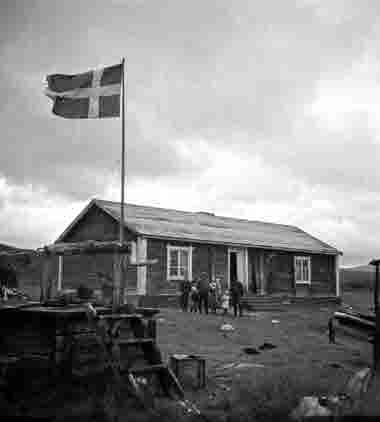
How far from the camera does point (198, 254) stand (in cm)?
2466

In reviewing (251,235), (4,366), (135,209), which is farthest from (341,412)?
(251,235)

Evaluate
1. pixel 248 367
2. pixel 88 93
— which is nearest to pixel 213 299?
pixel 248 367

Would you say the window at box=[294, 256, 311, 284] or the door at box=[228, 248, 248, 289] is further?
the window at box=[294, 256, 311, 284]

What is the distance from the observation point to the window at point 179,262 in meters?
23.6

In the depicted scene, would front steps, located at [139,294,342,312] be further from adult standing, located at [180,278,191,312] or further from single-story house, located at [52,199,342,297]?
adult standing, located at [180,278,191,312]

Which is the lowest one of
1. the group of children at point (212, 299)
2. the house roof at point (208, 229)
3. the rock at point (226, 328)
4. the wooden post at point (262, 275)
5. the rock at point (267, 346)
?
the rock at point (267, 346)

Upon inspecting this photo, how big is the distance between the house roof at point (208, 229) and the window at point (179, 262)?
68 cm

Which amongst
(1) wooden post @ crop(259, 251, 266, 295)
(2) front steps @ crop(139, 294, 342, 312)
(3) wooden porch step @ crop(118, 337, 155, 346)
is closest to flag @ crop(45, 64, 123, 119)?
(3) wooden porch step @ crop(118, 337, 155, 346)

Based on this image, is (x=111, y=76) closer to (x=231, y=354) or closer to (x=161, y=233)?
(x=231, y=354)

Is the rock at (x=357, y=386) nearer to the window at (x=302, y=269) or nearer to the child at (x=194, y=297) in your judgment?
the child at (x=194, y=297)

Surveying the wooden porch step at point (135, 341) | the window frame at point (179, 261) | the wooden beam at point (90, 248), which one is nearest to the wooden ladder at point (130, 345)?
the wooden porch step at point (135, 341)

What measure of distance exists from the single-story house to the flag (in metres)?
8.61

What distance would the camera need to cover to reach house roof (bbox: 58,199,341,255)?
2372 cm

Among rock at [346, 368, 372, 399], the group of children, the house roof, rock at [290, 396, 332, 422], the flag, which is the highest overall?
the flag
